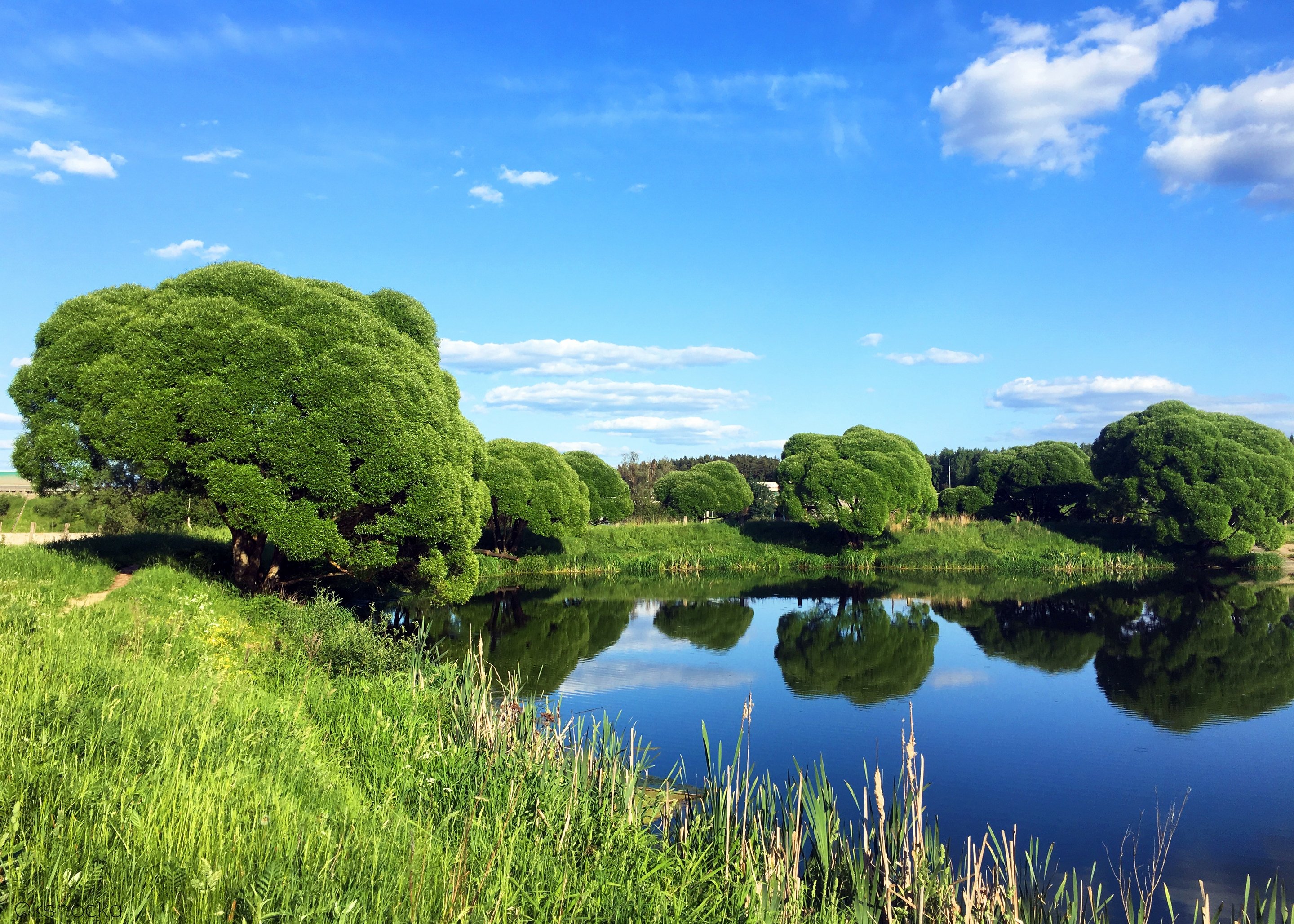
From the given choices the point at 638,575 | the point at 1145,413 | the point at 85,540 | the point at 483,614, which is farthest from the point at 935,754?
the point at 1145,413

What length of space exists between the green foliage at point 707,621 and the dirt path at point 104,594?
13.6 metres

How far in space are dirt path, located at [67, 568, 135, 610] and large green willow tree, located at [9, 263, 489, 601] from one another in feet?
6.57

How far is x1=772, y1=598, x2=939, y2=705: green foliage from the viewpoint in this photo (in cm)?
1684

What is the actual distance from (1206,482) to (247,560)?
41.5 m

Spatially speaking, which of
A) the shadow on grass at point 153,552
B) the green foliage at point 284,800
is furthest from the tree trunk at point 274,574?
the green foliage at point 284,800

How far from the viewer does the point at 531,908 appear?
4953 millimetres

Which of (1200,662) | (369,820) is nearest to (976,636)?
(1200,662)

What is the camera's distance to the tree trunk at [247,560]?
57.9 ft

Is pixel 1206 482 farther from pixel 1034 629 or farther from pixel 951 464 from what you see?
pixel 951 464

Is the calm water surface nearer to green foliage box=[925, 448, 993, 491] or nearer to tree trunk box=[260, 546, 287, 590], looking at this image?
tree trunk box=[260, 546, 287, 590]

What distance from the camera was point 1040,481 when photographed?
170 feet

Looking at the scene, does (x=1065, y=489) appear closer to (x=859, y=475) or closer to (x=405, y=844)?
(x=859, y=475)

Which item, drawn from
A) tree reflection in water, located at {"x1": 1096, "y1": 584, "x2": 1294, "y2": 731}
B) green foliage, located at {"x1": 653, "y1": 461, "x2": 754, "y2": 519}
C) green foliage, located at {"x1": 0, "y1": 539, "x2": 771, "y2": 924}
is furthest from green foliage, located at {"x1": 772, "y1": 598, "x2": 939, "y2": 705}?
green foliage, located at {"x1": 653, "y1": 461, "x2": 754, "y2": 519}

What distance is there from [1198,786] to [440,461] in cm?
1446
